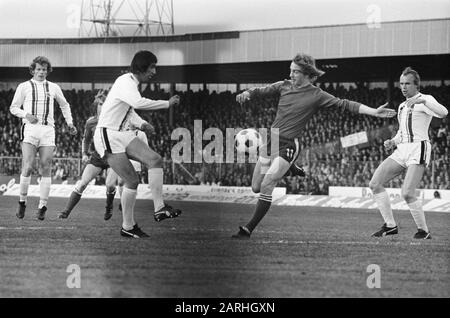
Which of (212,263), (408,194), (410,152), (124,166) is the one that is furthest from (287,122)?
(212,263)

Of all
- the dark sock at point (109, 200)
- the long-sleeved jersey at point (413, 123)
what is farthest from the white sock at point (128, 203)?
the dark sock at point (109, 200)

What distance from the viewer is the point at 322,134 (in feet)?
106

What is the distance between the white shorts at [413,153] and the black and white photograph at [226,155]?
2 cm

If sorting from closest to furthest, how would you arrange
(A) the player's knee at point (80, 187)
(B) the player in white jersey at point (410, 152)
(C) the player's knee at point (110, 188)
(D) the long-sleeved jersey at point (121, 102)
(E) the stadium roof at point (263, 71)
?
1. (D) the long-sleeved jersey at point (121, 102)
2. (B) the player in white jersey at point (410, 152)
3. (A) the player's knee at point (80, 187)
4. (C) the player's knee at point (110, 188)
5. (E) the stadium roof at point (263, 71)

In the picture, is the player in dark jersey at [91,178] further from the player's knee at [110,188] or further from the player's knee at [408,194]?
the player's knee at [408,194]

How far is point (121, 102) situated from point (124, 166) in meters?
0.70

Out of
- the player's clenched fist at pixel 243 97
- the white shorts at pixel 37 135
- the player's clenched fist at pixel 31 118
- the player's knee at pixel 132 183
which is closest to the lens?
the player's knee at pixel 132 183

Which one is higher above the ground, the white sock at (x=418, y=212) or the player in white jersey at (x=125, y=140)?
the player in white jersey at (x=125, y=140)

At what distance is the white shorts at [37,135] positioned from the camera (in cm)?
1311

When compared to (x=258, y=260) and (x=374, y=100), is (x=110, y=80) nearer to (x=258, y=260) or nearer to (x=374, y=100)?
(x=374, y=100)

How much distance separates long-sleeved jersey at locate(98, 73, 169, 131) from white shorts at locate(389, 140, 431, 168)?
343 centimetres

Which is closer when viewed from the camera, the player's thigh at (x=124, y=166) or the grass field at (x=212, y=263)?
the grass field at (x=212, y=263)

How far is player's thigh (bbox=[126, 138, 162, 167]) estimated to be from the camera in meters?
9.82
